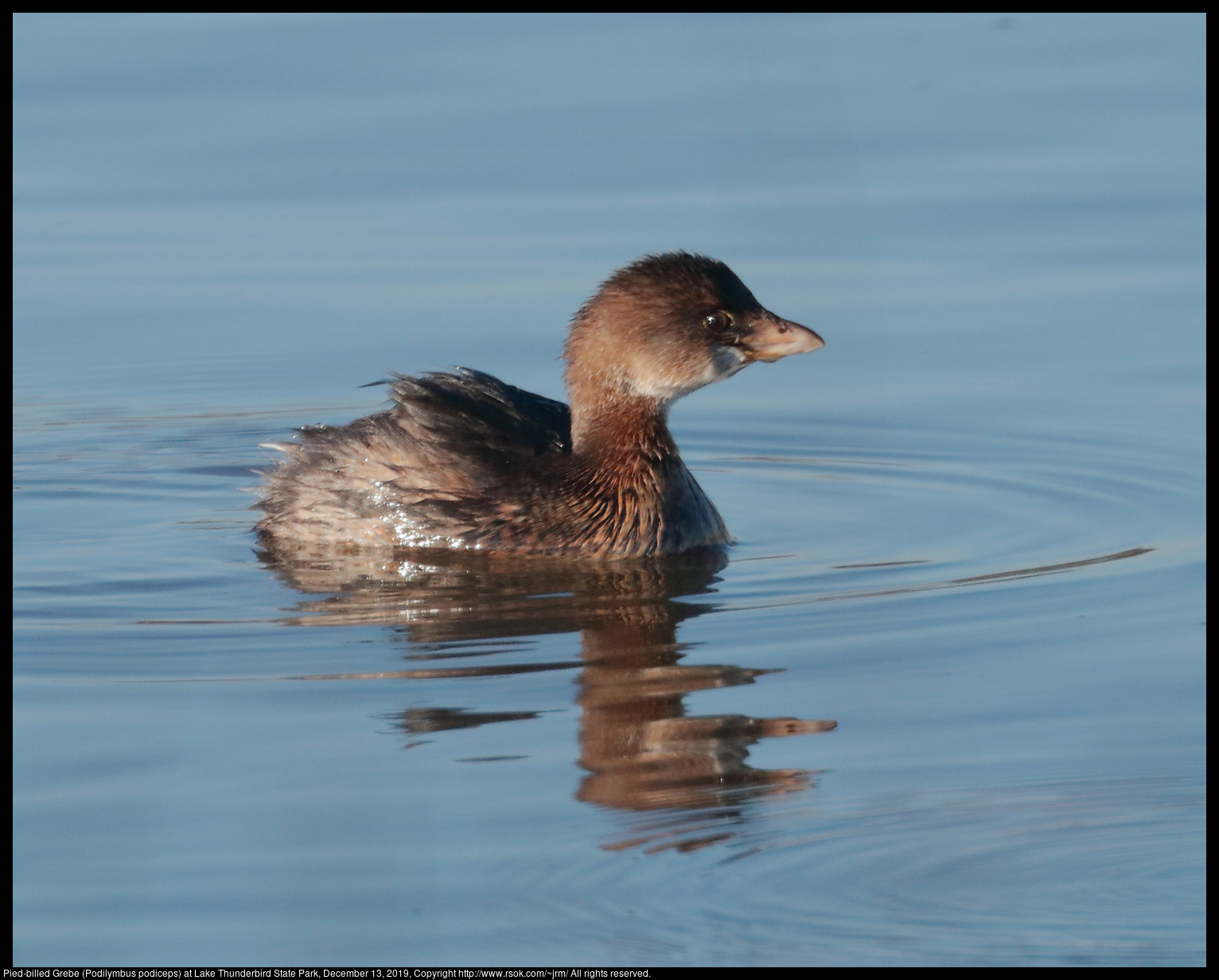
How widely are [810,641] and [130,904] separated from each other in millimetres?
2842

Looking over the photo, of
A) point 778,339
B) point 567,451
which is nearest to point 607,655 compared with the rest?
point 567,451

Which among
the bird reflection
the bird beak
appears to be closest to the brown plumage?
the bird beak

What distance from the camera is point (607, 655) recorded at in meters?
7.16

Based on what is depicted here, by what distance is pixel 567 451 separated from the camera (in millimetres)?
9148

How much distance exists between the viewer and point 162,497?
9672 mm

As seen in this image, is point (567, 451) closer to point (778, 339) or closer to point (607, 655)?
point (778, 339)

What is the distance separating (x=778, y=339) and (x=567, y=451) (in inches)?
39.3

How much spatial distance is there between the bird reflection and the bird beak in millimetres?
973

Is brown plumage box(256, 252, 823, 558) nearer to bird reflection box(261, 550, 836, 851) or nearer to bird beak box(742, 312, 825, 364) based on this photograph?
bird beak box(742, 312, 825, 364)

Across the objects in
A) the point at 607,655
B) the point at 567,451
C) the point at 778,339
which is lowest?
the point at 607,655

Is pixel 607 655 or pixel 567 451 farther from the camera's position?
pixel 567 451

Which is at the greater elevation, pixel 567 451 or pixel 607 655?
pixel 567 451

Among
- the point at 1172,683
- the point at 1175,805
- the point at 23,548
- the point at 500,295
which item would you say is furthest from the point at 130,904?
the point at 500,295

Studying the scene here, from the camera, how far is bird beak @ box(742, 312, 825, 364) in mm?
9047
